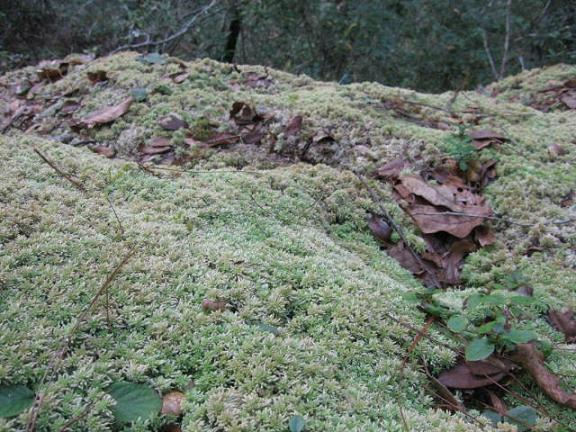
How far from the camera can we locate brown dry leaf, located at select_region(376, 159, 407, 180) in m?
3.78

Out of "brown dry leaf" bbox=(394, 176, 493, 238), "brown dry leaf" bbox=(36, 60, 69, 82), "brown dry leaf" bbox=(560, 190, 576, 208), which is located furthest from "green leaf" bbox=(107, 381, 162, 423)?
"brown dry leaf" bbox=(36, 60, 69, 82)

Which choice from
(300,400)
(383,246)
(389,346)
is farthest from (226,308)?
(383,246)

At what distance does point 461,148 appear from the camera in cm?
386

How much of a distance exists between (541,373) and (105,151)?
11.0 feet

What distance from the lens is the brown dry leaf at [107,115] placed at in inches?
169

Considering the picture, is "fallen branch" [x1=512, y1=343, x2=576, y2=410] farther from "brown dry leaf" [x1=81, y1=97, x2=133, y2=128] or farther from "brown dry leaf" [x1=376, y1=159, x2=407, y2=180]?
"brown dry leaf" [x1=81, y1=97, x2=133, y2=128]

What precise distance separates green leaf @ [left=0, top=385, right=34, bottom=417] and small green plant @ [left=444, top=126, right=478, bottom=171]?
327 cm

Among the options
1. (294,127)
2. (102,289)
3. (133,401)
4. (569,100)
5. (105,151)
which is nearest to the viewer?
(133,401)

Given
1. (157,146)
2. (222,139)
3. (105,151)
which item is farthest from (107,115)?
(222,139)

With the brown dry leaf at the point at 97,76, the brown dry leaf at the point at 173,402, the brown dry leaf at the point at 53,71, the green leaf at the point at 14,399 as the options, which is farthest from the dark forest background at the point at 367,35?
the green leaf at the point at 14,399

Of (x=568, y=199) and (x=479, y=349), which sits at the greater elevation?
(x=479, y=349)

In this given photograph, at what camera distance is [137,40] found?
9.38m

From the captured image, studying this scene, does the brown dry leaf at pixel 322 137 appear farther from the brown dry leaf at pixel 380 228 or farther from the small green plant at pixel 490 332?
the small green plant at pixel 490 332

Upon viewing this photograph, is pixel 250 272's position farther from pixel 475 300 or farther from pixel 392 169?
pixel 392 169
